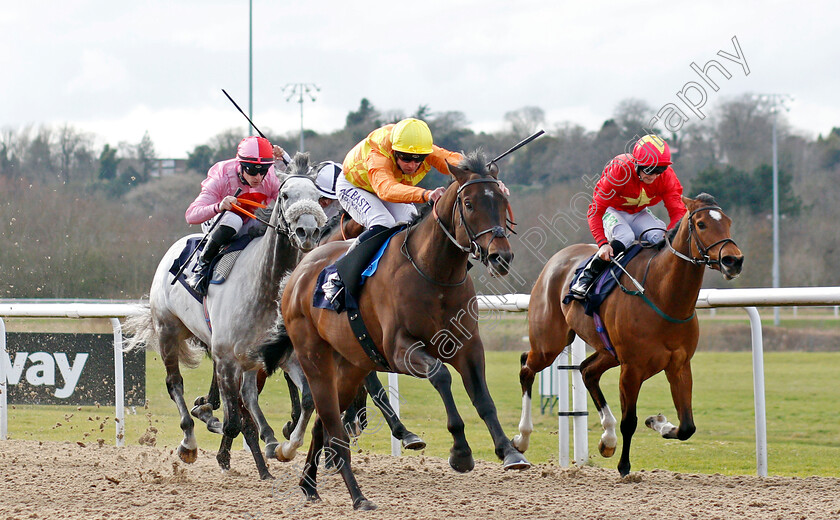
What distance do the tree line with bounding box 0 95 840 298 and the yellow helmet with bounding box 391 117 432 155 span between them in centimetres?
33

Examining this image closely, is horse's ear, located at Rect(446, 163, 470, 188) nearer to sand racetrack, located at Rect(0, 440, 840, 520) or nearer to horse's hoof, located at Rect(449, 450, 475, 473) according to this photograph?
horse's hoof, located at Rect(449, 450, 475, 473)

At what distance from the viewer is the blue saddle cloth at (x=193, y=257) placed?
6137 millimetres

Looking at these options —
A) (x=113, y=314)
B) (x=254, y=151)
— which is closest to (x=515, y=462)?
(x=254, y=151)

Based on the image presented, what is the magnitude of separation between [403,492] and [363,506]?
66cm

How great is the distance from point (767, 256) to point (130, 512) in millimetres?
33964

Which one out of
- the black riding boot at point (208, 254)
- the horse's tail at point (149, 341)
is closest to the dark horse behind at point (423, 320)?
the black riding boot at point (208, 254)

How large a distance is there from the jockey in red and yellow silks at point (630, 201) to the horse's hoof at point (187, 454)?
2.64 metres

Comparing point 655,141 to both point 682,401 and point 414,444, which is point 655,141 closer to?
point 682,401

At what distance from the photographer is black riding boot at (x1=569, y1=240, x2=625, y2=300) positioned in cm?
591

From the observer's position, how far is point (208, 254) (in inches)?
241

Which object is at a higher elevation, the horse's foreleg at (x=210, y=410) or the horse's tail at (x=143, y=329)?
the horse's tail at (x=143, y=329)

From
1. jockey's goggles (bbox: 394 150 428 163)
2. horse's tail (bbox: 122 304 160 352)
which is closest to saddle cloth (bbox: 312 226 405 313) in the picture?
jockey's goggles (bbox: 394 150 428 163)

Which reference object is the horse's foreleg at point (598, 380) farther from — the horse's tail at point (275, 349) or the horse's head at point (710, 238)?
the horse's tail at point (275, 349)

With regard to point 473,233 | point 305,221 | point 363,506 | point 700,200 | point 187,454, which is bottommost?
point 187,454
